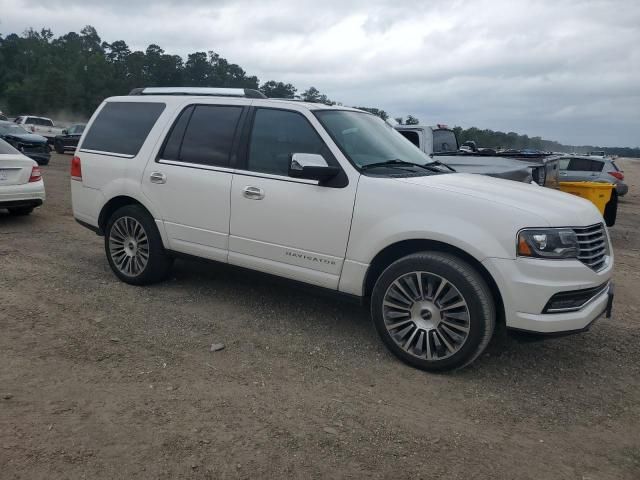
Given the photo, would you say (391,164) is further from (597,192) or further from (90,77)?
(90,77)

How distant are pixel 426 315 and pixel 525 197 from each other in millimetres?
1111

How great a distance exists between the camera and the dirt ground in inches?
114

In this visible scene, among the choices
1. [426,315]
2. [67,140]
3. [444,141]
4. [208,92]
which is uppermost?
[208,92]

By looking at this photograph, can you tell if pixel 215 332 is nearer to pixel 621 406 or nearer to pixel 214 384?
pixel 214 384

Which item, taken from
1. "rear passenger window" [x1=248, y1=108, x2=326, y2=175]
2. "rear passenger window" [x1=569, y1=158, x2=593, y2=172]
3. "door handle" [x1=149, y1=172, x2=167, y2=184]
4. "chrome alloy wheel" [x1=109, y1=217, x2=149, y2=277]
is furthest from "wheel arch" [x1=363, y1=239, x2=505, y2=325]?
"rear passenger window" [x1=569, y1=158, x2=593, y2=172]

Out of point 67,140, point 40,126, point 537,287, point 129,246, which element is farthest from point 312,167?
point 40,126

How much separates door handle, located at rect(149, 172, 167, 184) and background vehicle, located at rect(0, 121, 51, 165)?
15.3 metres

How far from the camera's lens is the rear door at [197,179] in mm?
4844

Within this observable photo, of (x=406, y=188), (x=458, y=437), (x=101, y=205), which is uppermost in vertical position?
(x=406, y=188)

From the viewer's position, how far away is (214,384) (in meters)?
3.66

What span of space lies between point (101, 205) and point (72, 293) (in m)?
0.95

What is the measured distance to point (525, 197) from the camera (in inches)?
155

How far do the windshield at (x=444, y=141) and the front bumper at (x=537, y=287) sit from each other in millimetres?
6537

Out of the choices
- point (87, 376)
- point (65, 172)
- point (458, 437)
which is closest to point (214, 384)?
point (87, 376)
